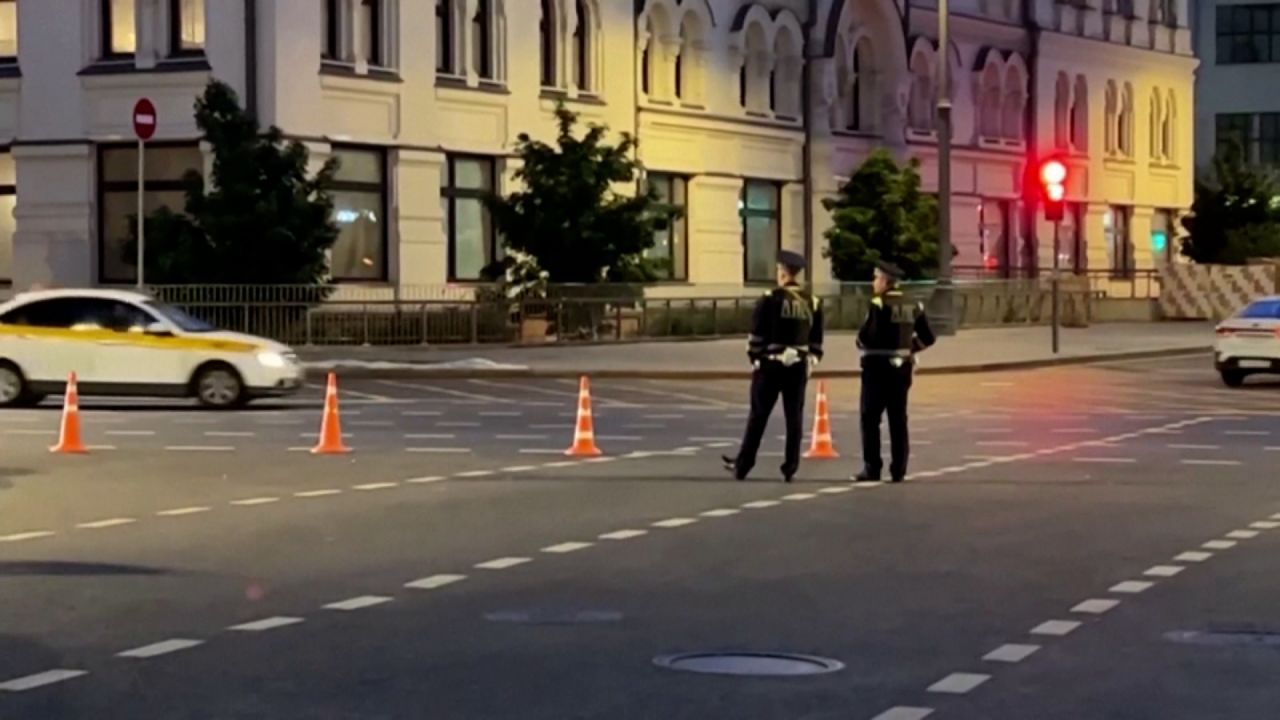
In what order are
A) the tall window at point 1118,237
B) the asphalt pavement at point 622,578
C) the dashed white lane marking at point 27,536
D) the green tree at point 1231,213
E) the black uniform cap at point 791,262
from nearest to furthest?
the asphalt pavement at point 622,578 < the dashed white lane marking at point 27,536 < the black uniform cap at point 791,262 < the green tree at point 1231,213 < the tall window at point 1118,237

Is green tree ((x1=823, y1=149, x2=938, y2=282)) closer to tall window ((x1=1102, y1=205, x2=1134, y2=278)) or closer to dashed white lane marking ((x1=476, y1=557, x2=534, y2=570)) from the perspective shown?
tall window ((x1=1102, y1=205, x2=1134, y2=278))

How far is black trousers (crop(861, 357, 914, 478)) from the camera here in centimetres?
2081

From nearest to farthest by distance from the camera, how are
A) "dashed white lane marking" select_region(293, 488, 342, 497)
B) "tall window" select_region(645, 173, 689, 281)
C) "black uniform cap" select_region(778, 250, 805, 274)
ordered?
"dashed white lane marking" select_region(293, 488, 342, 497), "black uniform cap" select_region(778, 250, 805, 274), "tall window" select_region(645, 173, 689, 281)

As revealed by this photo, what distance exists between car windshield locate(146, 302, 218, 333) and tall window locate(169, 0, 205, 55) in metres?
15.3

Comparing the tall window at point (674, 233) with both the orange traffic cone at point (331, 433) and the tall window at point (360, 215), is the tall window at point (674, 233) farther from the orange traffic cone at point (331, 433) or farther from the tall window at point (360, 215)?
the orange traffic cone at point (331, 433)

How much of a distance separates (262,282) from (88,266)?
5.09 meters

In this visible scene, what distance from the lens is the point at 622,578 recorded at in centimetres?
1441

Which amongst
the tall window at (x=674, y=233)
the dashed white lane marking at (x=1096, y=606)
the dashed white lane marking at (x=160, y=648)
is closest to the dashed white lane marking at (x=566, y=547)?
the dashed white lane marking at (x=1096, y=606)

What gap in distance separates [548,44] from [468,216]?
4618 millimetres

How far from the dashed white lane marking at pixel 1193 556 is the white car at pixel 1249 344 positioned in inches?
930

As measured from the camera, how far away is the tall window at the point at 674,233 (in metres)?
57.2

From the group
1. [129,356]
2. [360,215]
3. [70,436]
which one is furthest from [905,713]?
[360,215]

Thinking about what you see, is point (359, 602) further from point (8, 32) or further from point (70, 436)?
point (8, 32)

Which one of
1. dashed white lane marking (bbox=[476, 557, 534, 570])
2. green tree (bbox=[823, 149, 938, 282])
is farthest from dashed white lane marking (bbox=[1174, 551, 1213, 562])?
green tree (bbox=[823, 149, 938, 282])
